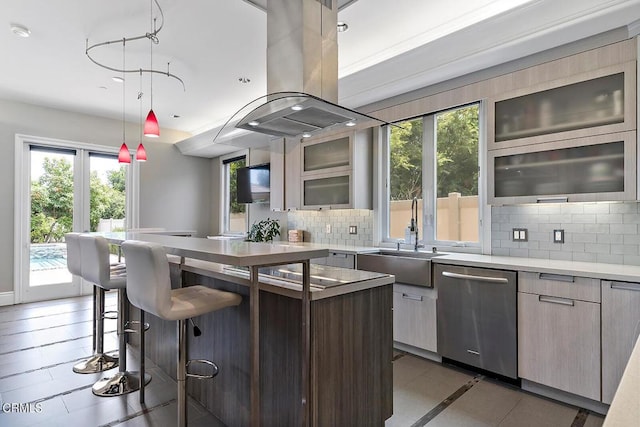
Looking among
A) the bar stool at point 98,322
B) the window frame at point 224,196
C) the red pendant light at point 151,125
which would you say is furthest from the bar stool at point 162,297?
the window frame at point 224,196

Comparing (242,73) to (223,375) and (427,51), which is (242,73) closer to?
(427,51)

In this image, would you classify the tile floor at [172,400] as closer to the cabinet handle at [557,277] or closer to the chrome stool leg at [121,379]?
the chrome stool leg at [121,379]

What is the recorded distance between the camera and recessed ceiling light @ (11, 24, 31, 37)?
3.18 m

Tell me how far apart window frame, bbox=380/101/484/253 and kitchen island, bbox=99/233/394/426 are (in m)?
1.80

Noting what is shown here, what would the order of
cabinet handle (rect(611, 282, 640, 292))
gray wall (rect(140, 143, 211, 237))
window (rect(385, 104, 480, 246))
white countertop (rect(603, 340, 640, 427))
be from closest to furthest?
white countertop (rect(603, 340, 640, 427)) < cabinet handle (rect(611, 282, 640, 292)) < window (rect(385, 104, 480, 246)) < gray wall (rect(140, 143, 211, 237))

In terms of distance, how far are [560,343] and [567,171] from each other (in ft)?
4.10

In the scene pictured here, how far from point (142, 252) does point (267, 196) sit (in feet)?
13.0

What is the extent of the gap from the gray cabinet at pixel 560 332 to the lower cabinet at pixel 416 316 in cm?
71

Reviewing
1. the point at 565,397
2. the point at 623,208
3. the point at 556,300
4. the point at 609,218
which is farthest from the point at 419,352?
the point at 623,208

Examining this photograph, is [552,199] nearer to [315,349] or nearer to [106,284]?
[315,349]

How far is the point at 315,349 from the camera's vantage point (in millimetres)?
1628

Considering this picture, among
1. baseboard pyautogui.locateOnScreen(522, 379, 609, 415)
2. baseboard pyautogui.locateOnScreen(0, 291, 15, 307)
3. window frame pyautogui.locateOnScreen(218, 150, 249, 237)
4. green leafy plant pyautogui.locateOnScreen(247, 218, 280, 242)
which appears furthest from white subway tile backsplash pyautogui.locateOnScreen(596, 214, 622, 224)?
baseboard pyautogui.locateOnScreen(0, 291, 15, 307)

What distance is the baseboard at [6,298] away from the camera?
16.6 ft

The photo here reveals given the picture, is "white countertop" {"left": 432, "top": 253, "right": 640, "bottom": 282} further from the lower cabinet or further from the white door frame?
the white door frame
